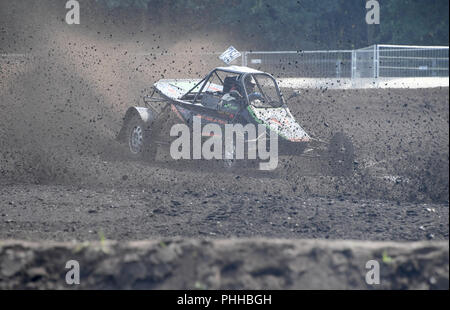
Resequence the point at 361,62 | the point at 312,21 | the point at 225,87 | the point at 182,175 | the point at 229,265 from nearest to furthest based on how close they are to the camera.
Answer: the point at 229,265 < the point at 182,175 < the point at 225,87 < the point at 361,62 < the point at 312,21

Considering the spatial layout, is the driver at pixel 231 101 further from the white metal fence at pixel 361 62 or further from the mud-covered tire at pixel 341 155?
the white metal fence at pixel 361 62

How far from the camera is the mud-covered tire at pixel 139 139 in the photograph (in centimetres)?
1087

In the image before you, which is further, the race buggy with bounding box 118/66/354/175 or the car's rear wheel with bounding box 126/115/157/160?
the car's rear wheel with bounding box 126/115/157/160

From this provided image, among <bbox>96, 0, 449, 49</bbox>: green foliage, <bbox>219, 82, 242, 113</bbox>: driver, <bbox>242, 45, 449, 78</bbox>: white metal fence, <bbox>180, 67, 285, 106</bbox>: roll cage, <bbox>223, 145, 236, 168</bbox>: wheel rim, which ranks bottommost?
<bbox>223, 145, 236, 168</bbox>: wheel rim

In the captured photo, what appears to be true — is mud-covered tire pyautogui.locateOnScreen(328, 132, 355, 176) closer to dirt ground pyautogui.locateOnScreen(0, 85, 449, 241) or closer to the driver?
dirt ground pyautogui.locateOnScreen(0, 85, 449, 241)

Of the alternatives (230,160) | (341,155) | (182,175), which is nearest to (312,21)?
(341,155)

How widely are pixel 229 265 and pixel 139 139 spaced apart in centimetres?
688

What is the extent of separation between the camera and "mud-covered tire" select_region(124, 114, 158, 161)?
1087cm

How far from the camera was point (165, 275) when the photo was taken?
441cm

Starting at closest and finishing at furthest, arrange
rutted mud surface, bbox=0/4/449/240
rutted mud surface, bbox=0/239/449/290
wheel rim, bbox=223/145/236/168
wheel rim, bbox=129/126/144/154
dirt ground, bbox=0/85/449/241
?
1. rutted mud surface, bbox=0/239/449/290
2. dirt ground, bbox=0/85/449/241
3. rutted mud surface, bbox=0/4/449/240
4. wheel rim, bbox=223/145/236/168
5. wheel rim, bbox=129/126/144/154

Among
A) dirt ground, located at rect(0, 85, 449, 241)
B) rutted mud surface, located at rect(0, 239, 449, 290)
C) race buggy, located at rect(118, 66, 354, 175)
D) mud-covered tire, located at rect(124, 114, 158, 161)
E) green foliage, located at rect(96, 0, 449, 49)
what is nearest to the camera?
rutted mud surface, located at rect(0, 239, 449, 290)

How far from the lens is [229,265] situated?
4426 mm

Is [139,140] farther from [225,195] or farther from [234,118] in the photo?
[225,195]

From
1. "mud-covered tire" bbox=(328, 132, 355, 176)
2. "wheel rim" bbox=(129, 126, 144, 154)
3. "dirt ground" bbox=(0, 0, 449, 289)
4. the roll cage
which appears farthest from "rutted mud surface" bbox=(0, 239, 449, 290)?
"wheel rim" bbox=(129, 126, 144, 154)
